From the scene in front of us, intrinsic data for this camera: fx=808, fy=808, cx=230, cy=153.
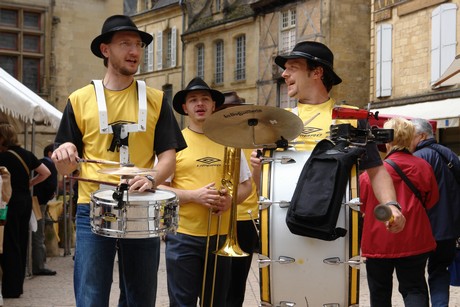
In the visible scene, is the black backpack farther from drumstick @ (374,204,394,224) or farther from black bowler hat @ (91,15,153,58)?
black bowler hat @ (91,15,153,58)

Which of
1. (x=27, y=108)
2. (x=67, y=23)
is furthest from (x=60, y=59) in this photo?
(x=27, y=108)

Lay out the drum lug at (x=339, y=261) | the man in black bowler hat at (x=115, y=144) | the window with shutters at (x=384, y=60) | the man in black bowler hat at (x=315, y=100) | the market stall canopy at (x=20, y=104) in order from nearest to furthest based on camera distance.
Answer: the drum lug at (x=339, y=261) < the man in black bowler hat at (x=115, y=144) < the man in black bowler hat at (x=315, y=100) < the market stall canopy at (x=20, y=104) < the window with shutters at (x=384, y=60)

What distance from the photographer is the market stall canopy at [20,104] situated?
9.45 metres

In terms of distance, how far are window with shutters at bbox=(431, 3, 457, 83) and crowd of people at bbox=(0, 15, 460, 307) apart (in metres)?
14.1

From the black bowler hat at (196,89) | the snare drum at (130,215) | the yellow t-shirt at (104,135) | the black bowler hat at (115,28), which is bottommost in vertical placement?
the snare drum at (130,215)

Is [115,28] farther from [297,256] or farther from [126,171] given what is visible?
[297,256]

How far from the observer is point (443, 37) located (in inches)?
832

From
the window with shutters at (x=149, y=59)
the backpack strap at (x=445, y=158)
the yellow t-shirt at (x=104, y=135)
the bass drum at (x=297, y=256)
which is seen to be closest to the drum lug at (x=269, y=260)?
the bass drum at (x=297, y=256)

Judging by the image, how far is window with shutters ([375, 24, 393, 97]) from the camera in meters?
23.9

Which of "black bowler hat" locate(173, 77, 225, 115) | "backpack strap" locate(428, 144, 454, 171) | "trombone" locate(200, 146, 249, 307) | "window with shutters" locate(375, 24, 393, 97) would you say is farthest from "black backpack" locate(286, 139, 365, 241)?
"window with shutters" locate(375, 24, 393, 97)

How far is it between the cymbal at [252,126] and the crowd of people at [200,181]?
15 centimetres

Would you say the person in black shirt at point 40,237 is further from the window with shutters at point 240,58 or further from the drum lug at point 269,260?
the window with shutters at point 240,58

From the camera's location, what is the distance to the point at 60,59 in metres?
21.9

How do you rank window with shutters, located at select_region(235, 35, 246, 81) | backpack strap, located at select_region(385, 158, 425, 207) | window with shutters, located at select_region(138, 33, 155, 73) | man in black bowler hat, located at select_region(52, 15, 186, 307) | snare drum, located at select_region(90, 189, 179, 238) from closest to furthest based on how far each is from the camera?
snare drum, located at select_region(90, 189, 179, 238) → man in black bowler hat, located at select_region(52, 15, 186, 307) → backpack strap, located at select_region(385, 158, 425, 207) → window with shutters, located at select_region(235, 35, 246, 81) → window with shutters, located at select_region(138, 33, 155, 73)
